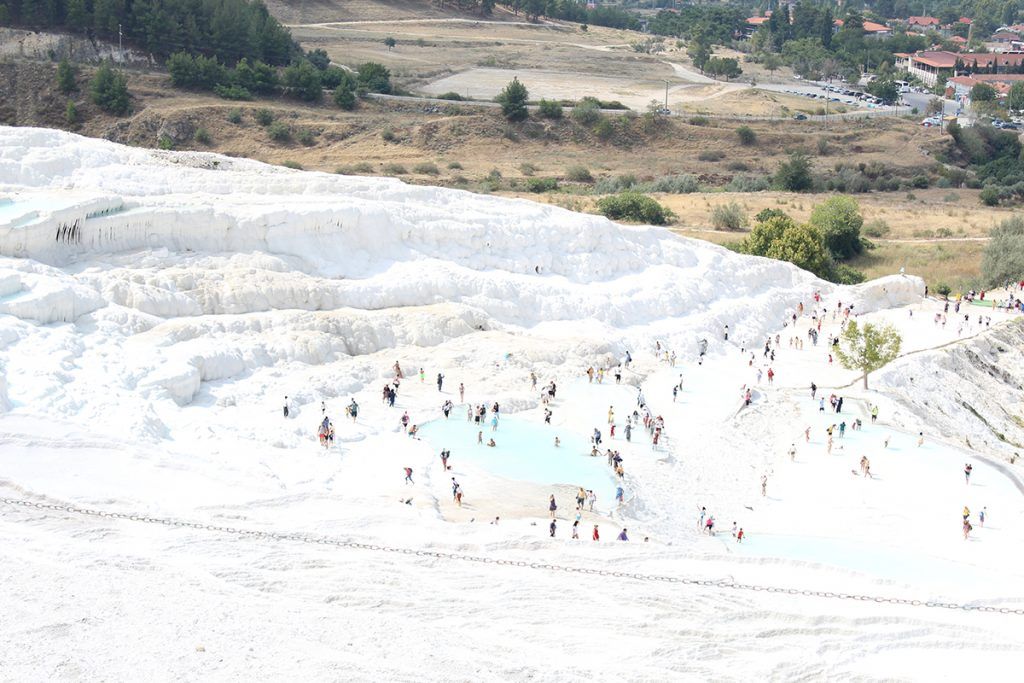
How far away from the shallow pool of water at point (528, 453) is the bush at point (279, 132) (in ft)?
144

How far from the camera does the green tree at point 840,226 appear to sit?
52.2m

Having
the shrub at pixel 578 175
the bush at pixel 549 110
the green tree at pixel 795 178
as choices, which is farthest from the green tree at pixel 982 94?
the shrub at pixel 578 175

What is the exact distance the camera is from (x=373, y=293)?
1319 inches

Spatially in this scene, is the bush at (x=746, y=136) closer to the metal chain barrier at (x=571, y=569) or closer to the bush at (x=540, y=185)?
the bush at (x=540, y=185)

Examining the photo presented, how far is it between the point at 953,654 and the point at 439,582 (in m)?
8.91

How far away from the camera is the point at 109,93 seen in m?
69.1

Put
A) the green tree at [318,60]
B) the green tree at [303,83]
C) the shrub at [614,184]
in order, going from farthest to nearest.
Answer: the green tree at [318,60] < the green tree at [303,83] < the shrub at [614,184]

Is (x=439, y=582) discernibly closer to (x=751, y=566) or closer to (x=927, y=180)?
(x=751, y=566)

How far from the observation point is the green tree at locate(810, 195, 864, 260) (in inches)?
2057

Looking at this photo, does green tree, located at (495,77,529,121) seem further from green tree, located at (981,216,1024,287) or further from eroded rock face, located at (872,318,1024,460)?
eroded rock face, located at (872,318,1024,460)

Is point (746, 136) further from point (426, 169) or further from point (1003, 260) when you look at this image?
point (1003, 260)

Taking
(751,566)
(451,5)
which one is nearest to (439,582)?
(751,566)

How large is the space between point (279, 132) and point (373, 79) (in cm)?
1315

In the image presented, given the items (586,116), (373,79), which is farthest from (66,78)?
(586,116)
